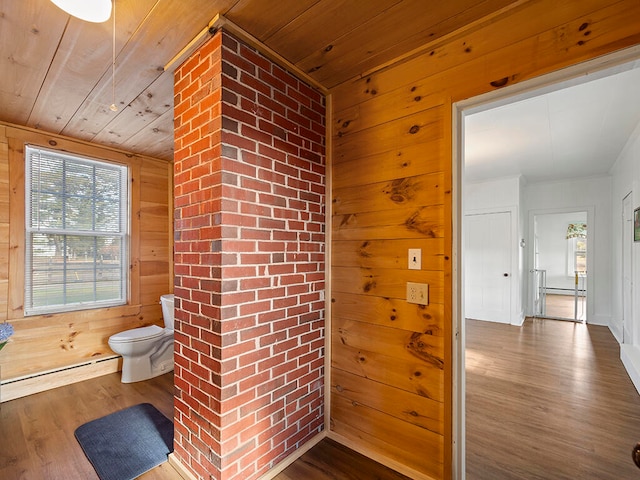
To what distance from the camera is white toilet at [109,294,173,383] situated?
2.81 metres

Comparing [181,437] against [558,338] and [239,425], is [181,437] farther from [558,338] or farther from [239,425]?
[558,338]

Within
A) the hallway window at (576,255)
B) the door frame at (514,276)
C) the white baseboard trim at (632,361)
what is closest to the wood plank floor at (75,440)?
the white baseboard trim at (632,361)

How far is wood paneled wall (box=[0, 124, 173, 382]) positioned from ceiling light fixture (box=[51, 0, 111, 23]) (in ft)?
7.53

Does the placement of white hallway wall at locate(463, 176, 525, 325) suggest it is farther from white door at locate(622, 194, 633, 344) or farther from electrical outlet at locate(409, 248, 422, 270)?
electrical outlet at locate(409, 248, 422, 270)

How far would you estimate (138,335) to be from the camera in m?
2.88

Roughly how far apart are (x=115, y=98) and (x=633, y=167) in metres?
5.10

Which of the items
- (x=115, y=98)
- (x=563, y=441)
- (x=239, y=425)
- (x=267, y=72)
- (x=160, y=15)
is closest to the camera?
(x=160, y=15)

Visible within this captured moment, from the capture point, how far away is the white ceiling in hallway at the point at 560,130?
245cm

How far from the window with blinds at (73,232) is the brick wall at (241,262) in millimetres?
2014

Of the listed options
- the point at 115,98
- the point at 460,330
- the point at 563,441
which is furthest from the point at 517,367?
the point at 115,98

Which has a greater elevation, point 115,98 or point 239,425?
point 115,98

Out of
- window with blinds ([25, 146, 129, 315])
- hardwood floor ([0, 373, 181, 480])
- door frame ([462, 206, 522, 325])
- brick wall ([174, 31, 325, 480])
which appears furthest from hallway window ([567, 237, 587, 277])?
window with blinds ([25, 146, 129, 315])

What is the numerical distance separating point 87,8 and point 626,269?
18.3 ft

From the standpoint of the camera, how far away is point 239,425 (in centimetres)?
152
